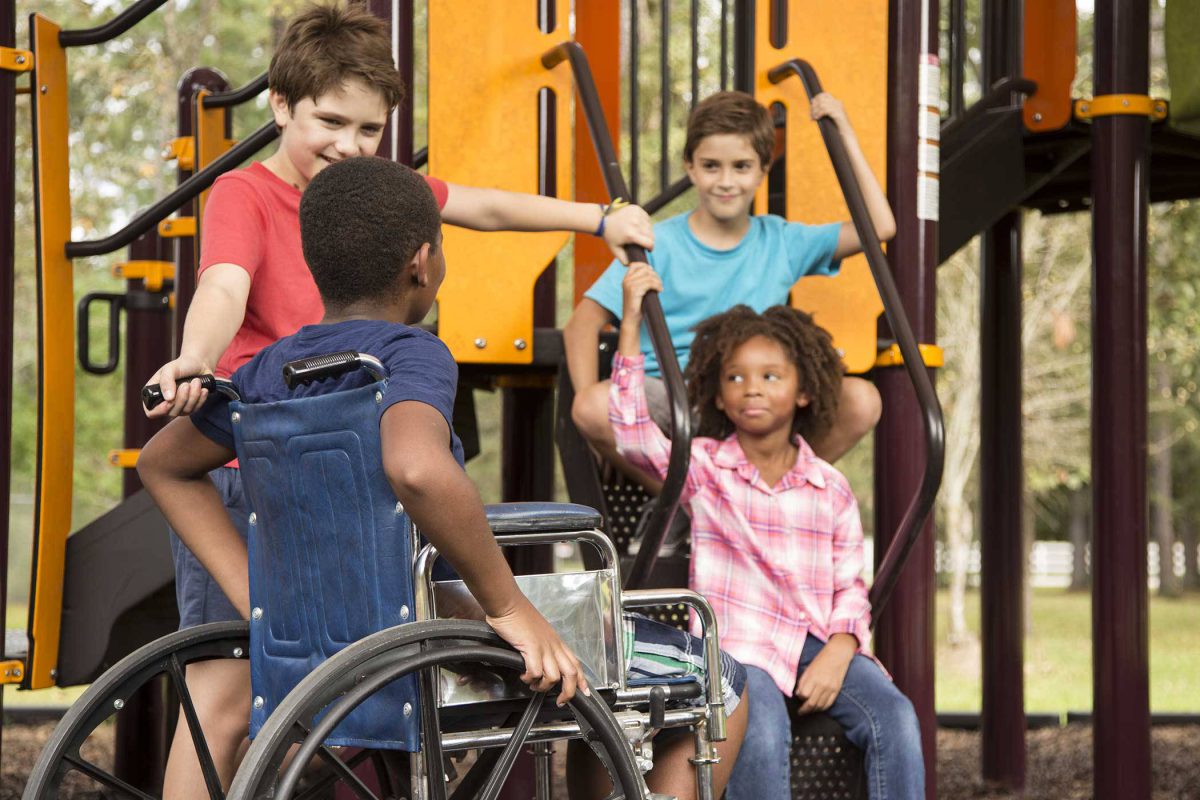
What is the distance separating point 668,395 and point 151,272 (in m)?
2.79

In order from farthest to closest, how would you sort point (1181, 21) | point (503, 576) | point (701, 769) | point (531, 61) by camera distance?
point (1181, 21)
point (531, 61)
point (701, 769)
point (503, 576)

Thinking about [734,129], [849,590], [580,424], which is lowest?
[849,590]

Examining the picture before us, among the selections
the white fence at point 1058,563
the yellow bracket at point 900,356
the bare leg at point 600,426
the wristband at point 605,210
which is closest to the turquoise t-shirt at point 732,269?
the yellow bracket at point 900,356

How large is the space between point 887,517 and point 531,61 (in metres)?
1.41

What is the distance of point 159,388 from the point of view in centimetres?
223

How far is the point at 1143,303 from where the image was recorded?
458 cm

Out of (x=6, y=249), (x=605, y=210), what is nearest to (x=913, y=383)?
(x=605, y=210)

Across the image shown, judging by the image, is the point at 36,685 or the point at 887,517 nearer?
the point at 36,685

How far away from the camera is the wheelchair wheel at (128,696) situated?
2346mm

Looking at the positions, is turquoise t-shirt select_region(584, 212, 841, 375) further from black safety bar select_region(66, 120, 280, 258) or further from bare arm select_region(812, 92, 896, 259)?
black safety bar select_region(66, 120, 280, 258)

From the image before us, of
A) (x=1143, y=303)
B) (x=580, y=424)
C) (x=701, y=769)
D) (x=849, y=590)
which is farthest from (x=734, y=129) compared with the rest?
(x=701, y=769)

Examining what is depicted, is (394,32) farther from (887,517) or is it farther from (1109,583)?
(1109,583)

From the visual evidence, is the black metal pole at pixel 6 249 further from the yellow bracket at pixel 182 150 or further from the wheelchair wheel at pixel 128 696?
the yellow bracket at pixel 182 150

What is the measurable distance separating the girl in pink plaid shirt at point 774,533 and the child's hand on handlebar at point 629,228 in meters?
0.05
